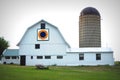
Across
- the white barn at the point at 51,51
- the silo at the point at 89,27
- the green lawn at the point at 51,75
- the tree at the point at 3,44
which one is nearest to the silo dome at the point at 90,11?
the silo at the point at 89,27

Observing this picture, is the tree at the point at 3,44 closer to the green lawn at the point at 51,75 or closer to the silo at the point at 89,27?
the silo at the point at 89,27

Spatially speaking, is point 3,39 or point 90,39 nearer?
point 90,39

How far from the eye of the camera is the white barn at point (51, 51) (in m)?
44.7

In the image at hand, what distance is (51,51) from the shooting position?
45281 millimetres

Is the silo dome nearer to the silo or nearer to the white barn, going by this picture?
the silo

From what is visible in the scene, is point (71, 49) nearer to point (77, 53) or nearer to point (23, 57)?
point (77, 53)

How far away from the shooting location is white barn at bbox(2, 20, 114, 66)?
44688 mm

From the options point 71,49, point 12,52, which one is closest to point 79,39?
point 12,52

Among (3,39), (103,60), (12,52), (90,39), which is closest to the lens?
(103,60)

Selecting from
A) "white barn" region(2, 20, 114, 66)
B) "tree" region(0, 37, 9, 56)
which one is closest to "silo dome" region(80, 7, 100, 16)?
"tree" region(0, 37, 9, 56)

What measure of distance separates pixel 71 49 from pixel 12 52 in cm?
2088

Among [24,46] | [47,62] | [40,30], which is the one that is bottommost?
[47,62]

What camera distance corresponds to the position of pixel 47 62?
148 ft

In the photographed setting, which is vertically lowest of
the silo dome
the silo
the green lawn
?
the green lawn
